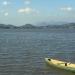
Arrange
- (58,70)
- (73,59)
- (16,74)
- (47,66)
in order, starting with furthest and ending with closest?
(73,59)
(47,66)
(58,70)
(16,74)

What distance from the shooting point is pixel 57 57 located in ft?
207

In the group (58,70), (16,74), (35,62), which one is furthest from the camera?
(35,62)

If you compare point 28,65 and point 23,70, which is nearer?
point 23,70

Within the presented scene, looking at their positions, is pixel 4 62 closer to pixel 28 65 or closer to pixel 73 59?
pixel 28 65

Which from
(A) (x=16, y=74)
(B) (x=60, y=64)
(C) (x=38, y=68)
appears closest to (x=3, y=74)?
(A) (x=16, y=74)

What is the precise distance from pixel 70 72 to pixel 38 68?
17.6ft

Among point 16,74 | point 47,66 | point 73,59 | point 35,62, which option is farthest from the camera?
point 73,59

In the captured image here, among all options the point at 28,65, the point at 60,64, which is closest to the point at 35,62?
the point at 28,65

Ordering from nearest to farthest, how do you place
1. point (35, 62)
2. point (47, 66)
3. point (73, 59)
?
point (47, 66) → point (35, 62) → point (73, 59)

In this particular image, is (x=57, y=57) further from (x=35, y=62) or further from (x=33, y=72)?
(x=33, y=72)

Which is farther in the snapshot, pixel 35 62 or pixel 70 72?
pixel 35 62

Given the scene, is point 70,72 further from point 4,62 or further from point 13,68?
point 4,62

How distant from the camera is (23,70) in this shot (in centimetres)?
4644

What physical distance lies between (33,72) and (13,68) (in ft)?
14.4
